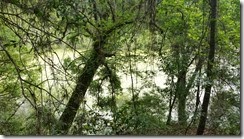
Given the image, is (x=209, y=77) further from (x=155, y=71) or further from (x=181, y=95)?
(x=155, y=71)

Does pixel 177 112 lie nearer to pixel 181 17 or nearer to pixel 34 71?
pixel 181 17

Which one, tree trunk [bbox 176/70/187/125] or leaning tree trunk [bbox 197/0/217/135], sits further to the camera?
tree trunk [bbox 176/70/187/125]

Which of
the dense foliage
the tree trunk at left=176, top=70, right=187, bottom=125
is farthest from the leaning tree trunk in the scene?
the tree trunk at left=176, top=70, right=187, bottom=125

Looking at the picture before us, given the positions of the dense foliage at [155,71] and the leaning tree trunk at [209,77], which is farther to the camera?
the leaning tree trunk at [209,77]

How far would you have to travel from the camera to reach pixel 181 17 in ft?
9.34

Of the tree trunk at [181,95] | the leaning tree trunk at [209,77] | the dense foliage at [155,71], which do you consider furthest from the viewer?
the tree trunk at [181,95]

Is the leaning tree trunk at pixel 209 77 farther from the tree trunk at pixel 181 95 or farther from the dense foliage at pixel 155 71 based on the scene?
the tree trunk at pixel 181 95

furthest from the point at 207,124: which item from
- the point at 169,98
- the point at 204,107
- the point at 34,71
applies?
the point at 34,71

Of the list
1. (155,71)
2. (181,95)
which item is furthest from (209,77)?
(155,71)

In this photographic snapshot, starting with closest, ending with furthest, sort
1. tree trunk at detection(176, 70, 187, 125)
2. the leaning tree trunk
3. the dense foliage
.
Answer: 1. the dense foliage
2. the leaning tree trunk
3. tree trunk at detection(176, 70, 187, 125)

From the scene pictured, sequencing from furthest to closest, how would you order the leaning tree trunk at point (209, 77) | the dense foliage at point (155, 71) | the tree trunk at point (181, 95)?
the tree trunk at point (181, 95)
the leaning tree trunk at point (209, 77)
the dense foliage at point (155, 71)

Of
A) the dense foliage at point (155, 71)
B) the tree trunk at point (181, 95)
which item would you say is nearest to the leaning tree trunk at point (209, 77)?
the dense foliage at point (155, 71)

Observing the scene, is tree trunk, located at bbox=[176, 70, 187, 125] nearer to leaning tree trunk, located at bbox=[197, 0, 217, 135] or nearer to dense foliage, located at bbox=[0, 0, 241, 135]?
dense foliage, located at bbox=[0, 0, 241, 135]

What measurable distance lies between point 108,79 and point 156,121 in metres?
0.56
